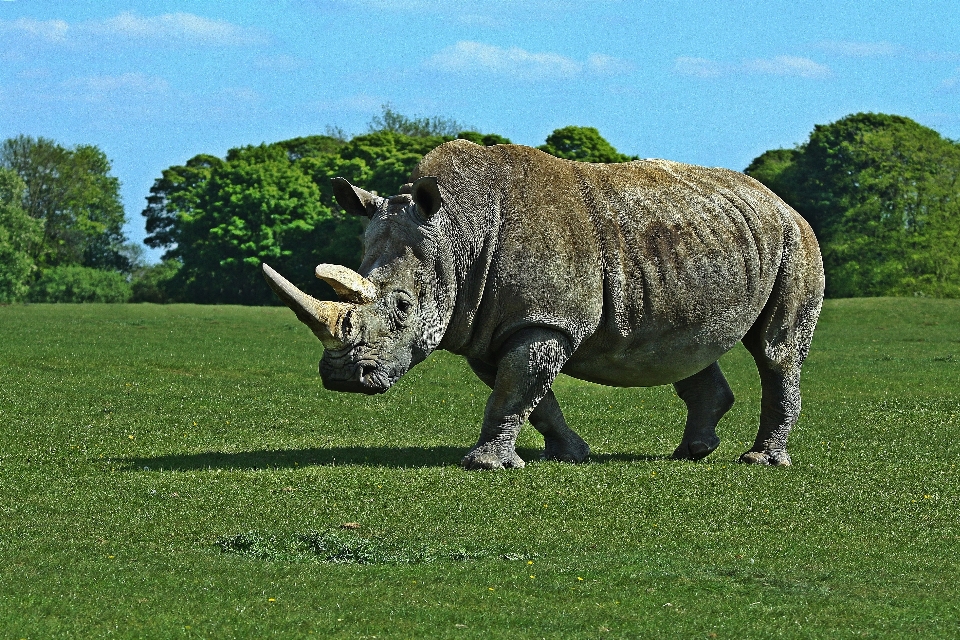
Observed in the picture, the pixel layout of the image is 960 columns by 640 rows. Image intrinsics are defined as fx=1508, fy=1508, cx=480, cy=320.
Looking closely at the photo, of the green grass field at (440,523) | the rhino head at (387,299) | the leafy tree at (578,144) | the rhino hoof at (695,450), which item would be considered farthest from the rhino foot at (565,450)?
the leafy tree at (578,144)

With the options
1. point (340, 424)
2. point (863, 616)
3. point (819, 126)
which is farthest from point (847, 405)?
point (819, 126)

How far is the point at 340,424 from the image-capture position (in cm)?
2117

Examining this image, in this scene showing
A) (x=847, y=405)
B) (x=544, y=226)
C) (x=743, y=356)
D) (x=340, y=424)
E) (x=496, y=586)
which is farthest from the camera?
(x=743, y=356)

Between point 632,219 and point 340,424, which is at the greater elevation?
point 632,219

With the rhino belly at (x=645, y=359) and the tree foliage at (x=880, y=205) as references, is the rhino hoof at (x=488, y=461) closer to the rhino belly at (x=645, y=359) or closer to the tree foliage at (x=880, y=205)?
the rhino belly at (x=645, y=359)

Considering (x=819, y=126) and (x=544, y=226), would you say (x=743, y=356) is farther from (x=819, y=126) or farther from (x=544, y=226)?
(x=819, y=126)

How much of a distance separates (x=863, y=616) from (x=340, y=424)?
12.0 meters

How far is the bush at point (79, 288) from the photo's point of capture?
290 feet

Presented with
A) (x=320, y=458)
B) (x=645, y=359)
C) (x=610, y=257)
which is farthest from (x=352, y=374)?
(x=645, y=359)

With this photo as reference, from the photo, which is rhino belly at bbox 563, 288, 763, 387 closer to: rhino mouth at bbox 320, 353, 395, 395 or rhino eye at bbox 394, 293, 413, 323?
rhino eye at bbox 394, 293, 413, 323

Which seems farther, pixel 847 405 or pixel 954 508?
pixel 847 405

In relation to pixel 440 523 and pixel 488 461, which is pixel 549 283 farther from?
pixel 440 523

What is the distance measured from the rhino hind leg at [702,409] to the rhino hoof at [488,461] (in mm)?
2780

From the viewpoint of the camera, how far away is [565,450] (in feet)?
55.6
